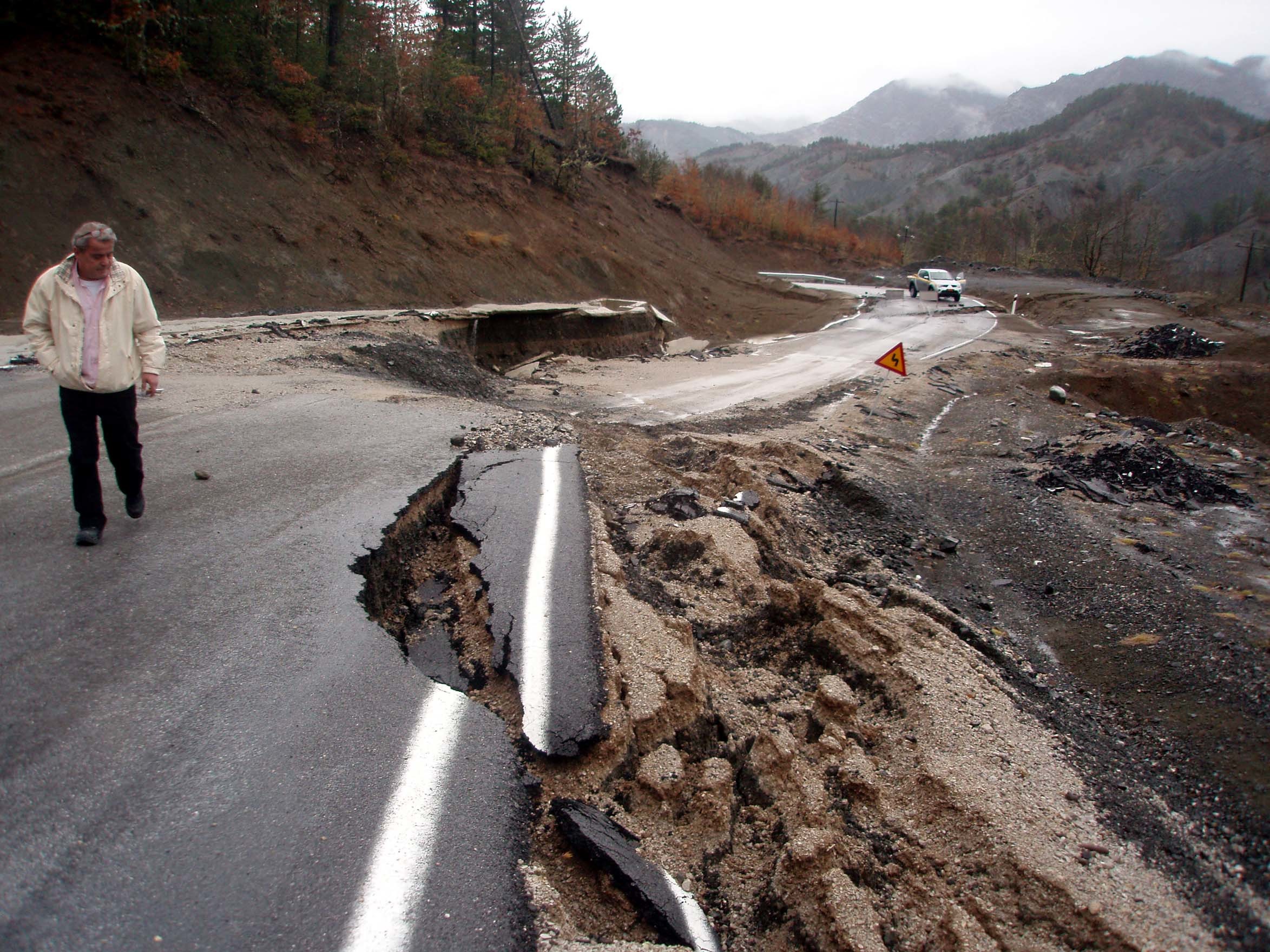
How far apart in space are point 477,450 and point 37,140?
1636cm

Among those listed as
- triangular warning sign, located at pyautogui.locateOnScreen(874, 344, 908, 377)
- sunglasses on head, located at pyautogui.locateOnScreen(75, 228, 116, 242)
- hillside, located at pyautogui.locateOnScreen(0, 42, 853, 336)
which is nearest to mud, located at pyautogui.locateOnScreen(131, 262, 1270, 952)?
sunglasses on head, located at pyautogui.locateOnScreen(75, 228, 116, 242)

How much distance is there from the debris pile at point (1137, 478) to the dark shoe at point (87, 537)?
967cm

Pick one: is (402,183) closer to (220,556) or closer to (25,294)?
(25,294)

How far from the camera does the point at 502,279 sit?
77.3 feet

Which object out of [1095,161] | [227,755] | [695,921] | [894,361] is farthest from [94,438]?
[1095,161]

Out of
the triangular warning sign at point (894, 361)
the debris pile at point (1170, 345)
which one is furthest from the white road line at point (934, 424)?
the debris pile at point (1170, 345)

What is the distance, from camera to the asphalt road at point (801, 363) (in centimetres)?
1322

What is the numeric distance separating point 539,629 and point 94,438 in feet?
8.81

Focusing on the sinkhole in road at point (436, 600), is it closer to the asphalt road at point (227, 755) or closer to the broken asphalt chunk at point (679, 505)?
the asphalt road at point (227, 755)

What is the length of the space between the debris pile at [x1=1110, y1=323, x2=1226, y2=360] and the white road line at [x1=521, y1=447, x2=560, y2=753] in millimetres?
20277

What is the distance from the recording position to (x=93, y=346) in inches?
154

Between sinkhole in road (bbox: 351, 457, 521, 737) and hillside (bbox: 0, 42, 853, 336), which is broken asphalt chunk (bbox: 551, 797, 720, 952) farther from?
hillside (bbox: 0, 42, 853, 336)

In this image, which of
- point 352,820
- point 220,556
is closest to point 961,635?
point 352,820

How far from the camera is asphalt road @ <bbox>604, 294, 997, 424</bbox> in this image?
1322 cm
